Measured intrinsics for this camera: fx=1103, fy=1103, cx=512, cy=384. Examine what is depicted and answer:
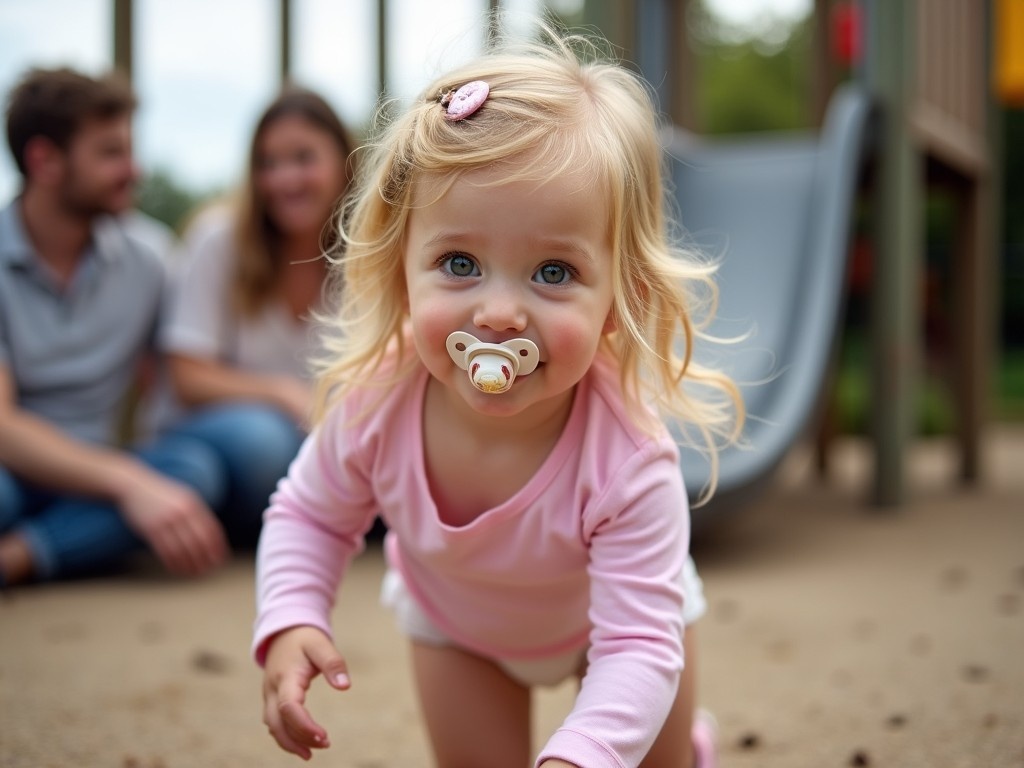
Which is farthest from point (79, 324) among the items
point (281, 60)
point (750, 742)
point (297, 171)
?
point (750, 742)

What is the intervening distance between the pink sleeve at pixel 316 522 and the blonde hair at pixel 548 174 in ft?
0.25

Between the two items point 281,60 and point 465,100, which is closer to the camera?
point 465,100

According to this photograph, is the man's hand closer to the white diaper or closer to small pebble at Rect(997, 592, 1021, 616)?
the white diaper

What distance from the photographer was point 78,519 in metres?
2.89

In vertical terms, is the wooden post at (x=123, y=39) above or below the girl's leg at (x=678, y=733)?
above

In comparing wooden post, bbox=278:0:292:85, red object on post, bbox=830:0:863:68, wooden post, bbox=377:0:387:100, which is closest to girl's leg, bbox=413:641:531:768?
wooden post, bbox=278:0:292:85

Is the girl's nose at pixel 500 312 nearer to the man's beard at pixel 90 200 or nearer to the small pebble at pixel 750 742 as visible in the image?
the small pebble at pixel 750 742

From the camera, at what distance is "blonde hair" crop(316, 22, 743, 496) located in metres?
1.19

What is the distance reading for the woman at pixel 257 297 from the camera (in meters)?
3.23

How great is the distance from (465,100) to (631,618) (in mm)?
594

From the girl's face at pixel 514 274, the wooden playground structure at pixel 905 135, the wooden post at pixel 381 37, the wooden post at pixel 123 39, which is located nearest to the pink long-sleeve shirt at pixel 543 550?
the girl's face at pixel 514 274

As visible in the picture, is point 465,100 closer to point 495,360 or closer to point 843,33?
point 495,360

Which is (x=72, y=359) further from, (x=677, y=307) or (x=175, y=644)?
(x=677, y=307)

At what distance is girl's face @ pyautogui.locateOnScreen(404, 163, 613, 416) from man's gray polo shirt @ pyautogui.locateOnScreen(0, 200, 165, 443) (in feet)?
7.00
